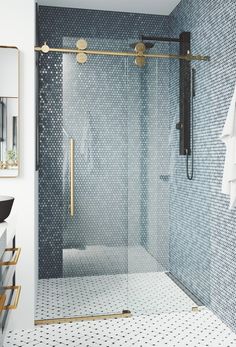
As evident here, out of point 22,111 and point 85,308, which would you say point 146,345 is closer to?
point 85,308

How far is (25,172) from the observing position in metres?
2.91

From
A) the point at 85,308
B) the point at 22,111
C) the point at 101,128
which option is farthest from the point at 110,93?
the point at 85,308

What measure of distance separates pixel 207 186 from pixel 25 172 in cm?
147

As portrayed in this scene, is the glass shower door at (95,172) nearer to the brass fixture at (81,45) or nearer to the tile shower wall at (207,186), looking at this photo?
the brass fixture at (81,45)

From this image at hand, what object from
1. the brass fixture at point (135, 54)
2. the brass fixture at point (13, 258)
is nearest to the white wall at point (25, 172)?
the brass fixture at point (135, 54)

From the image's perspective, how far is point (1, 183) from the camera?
114 inches

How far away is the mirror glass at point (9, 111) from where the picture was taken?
9.27ft

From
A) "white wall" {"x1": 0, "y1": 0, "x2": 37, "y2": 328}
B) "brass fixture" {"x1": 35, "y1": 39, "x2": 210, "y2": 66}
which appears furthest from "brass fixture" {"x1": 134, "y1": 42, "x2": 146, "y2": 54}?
"white wall" {"x1": 0, "y1": 0, "x2": 37, "y2": 328}

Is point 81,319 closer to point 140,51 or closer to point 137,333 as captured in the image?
point 137,333

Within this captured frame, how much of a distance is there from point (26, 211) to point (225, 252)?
153cm

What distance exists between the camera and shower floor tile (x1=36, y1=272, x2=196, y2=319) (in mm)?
3137

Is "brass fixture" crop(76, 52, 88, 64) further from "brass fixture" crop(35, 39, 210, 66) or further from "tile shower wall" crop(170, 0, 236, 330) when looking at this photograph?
"tile shower wall" crop(170, 0, 236, 330)

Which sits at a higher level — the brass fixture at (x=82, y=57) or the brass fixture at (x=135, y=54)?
the brass fixture at (x=135, y=54)

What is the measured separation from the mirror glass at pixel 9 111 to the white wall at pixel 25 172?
47 mm
